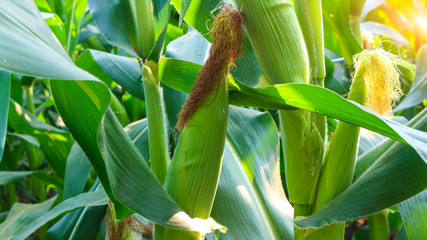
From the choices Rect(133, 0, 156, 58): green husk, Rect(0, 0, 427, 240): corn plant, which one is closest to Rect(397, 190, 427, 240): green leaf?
Rect(0, 0, 427, 240): corn plant

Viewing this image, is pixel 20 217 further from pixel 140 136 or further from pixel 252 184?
pixel 252 184

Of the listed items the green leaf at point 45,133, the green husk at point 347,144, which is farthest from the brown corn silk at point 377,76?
the green leaf at point 45,133

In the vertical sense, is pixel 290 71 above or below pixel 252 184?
above

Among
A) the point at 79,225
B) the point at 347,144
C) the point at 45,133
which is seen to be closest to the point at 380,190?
the point at 347,144

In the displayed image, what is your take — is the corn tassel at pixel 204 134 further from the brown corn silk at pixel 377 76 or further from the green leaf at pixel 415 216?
the green leaf at pixel 415 216

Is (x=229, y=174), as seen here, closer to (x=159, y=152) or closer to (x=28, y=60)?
(x=159, y=152)

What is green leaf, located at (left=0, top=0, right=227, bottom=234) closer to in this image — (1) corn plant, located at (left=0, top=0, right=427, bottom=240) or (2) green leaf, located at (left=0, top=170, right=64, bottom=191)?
(1) corn plant, located at (left=0, top=0, right=427, bottom=240)
